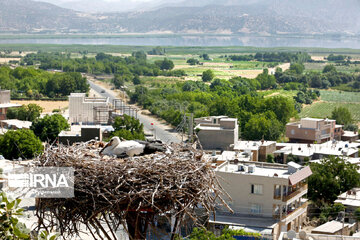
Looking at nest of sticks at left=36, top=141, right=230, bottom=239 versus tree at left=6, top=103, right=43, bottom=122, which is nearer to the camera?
nest of sticks at left=36, top=141, right=230, bottom=239

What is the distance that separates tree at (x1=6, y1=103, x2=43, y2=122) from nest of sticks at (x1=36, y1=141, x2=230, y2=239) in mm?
47335

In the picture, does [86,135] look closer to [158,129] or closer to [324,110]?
[158,129]

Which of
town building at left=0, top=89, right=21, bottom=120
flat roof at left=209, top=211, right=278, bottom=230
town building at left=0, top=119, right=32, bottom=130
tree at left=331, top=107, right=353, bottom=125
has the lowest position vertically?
tree at left=331, top=107, right=353, bottom=125

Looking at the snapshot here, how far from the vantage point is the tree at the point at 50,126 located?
135 feet

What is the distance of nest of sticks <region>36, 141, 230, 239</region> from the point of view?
18.4 ft

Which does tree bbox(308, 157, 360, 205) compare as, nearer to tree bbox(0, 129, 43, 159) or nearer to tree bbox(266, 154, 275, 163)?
tree bbox(266, 154, 275, 163)

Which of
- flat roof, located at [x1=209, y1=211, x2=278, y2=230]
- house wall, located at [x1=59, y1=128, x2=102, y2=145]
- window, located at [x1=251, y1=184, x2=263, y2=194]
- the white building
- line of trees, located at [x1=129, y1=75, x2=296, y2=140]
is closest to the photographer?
flat roof, located at [x1=209, y1=211, x2=278, y2=230]

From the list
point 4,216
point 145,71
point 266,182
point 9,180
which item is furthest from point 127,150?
point 145,71

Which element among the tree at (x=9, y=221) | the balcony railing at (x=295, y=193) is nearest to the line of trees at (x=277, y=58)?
the balcony railing at (x=295, y=193)

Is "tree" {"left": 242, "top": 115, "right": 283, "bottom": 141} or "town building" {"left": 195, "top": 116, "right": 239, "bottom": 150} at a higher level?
"town building" {"left": 195, "top": 116, "right": 239, "bottom": 150}

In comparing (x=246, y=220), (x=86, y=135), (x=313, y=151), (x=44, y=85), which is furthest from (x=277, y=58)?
(x=246, y=220)

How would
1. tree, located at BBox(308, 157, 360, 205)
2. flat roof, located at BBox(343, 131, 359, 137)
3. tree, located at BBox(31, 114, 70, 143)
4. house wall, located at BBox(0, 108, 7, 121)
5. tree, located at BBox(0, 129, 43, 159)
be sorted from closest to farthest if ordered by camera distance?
tree, located at BBox(308, 157, 360, 205), tree, located at BBox(0, 129, 43, 159), tree, located at BBox(31, 114, 70, 143), flat roof, located at BBox(343, 131, 359, 137), house wall, located at BBox(0, 108, 7, 121)

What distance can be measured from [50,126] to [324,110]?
38260mm

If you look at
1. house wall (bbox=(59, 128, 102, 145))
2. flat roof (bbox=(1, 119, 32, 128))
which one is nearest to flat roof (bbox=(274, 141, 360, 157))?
house wall (bbox=(59, 128, 102, 145))
